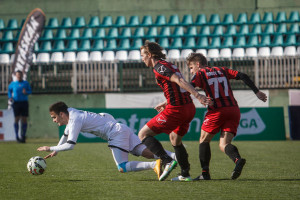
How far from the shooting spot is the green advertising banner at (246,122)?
662 inches

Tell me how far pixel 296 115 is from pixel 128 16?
9.86 meters

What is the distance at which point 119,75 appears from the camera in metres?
18.8

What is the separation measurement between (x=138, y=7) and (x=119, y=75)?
21.1 feet

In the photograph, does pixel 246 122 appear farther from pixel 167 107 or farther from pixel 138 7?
pixel 167 107

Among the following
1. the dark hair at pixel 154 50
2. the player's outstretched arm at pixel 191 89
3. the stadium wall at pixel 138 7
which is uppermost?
the stadium wall at pixel 138 7

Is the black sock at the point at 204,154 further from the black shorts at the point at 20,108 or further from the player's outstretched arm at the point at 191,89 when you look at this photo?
the black shorts at the point at 20,108

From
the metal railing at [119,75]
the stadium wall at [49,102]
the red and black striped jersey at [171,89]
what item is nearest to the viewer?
the red and black striped jersey at [171,89]

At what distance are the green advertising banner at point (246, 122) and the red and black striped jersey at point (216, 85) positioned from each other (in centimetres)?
934

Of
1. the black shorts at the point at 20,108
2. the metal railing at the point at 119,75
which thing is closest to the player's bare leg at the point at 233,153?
the black shorts at the point at 20,108

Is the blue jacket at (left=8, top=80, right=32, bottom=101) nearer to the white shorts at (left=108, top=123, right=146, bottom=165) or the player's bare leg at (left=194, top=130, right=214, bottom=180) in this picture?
the white shorts at (left=108, top=123, right=146, bottom=165)

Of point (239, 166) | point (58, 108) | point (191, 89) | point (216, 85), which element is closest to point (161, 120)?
point (191, 89)

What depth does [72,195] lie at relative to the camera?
6215 mm

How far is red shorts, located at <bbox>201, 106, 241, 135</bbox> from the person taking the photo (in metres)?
7.39

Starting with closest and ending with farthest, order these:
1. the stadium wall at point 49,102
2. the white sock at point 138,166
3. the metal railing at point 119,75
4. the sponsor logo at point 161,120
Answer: the sponsor logo at point 161,120
the white sock at point 138,166
the stadium wall at point 49,102
the metal railing at point 119,75
